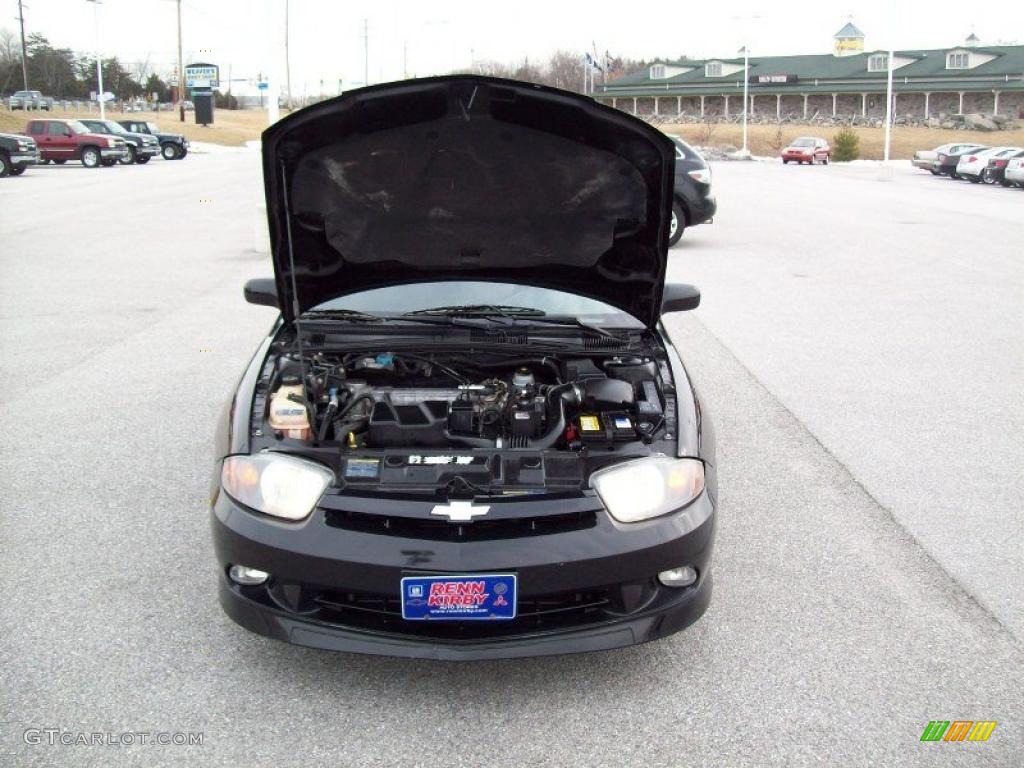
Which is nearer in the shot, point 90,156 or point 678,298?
point 678,298

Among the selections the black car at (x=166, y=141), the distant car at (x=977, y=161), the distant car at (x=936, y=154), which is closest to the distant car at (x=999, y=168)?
the distant car at (x=977, y=161)

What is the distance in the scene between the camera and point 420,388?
3.95m

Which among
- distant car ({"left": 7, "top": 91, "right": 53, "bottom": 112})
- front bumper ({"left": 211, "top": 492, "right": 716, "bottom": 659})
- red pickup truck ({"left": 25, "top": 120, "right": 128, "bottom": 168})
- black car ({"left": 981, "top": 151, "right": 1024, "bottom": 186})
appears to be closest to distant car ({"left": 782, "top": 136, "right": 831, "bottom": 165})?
black car ({"left": 981, "top": 151, "right": 1024, "bottom": 186})

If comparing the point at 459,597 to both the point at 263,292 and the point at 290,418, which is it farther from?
the point at 263,292

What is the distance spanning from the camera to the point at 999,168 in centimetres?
3491

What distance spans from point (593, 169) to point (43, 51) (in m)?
103

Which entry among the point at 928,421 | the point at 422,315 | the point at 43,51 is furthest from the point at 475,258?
the point at 43,51

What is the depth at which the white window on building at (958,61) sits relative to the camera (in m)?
83.1

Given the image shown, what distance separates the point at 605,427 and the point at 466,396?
579 millimetres

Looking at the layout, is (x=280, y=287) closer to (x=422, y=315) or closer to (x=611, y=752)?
(x=422, y=315)

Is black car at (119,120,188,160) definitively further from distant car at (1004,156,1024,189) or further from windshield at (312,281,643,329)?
windshield at (312,281,643,329)

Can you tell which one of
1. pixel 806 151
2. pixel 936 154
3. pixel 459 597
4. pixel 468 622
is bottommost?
pixel 468 622

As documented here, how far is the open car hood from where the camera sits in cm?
362

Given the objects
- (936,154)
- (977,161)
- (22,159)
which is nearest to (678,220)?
(22,159)
